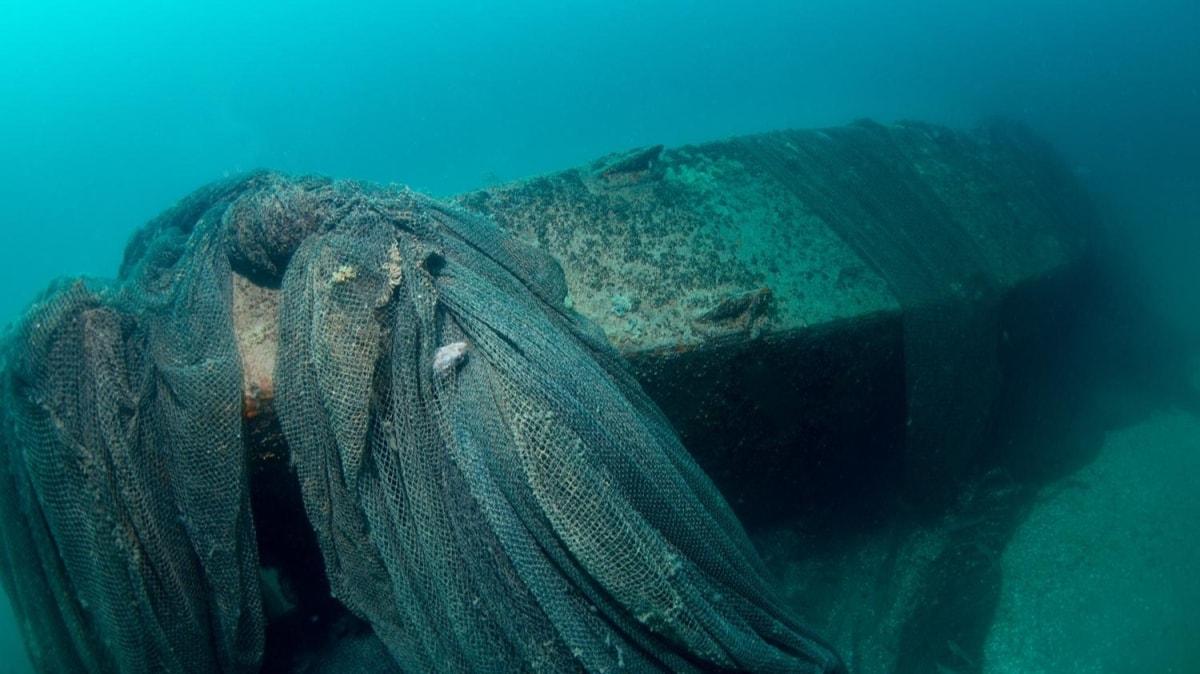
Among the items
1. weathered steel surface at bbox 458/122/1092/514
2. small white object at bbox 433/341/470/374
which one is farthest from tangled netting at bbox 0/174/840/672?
weathered steel surface at bbox 458/122/1092/514

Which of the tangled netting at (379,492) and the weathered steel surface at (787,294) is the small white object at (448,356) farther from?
the weathered steel surface at (787,294)

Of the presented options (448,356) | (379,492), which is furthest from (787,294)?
(379,492)

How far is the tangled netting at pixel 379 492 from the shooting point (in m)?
1.78

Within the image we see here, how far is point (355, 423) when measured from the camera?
1.89m

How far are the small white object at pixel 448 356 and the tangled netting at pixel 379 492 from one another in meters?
0.01

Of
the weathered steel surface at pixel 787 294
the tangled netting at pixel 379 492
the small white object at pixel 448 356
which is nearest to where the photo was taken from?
the tangled netting at pixel 379 492

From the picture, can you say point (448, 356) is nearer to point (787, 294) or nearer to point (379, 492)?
point (379, 492)

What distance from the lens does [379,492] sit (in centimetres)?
193

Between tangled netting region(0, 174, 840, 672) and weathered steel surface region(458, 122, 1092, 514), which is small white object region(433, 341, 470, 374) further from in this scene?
weathered steel surface region(458, 122, 1092, 514)

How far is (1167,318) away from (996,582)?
30.2ft

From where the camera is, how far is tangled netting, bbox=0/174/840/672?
178 centimetres

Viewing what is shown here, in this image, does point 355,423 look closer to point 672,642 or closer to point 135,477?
point 135,477

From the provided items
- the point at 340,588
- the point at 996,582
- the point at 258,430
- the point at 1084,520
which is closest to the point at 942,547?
the point at 996,582

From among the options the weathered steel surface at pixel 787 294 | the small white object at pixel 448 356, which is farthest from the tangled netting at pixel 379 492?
the weathered steel surface at pixel 787 294
